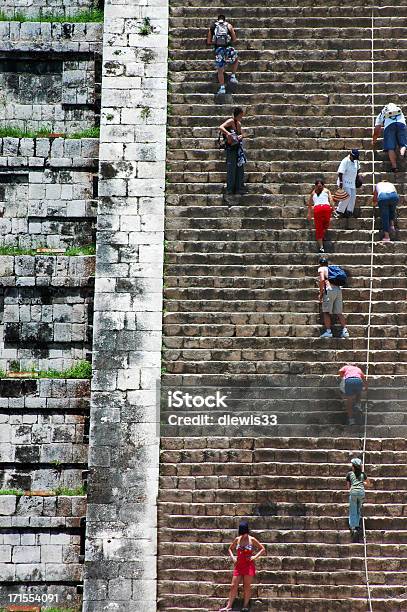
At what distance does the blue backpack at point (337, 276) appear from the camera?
75.6 feet

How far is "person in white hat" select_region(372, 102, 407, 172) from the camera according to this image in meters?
24.8

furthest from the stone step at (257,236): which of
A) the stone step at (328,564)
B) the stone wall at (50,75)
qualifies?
the stone step at (328,564)

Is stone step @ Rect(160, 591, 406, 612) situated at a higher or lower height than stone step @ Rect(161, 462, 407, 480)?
lower

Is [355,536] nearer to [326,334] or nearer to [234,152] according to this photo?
[326,334]

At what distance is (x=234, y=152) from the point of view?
24.6 meters

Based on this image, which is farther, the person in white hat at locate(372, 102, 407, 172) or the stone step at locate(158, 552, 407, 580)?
the person in white hat at locate(372, 102, 407, 172)

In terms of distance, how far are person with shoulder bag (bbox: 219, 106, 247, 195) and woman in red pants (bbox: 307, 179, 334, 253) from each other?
4.63 ft

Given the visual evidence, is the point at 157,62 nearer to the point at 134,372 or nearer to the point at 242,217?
the point at 242,217

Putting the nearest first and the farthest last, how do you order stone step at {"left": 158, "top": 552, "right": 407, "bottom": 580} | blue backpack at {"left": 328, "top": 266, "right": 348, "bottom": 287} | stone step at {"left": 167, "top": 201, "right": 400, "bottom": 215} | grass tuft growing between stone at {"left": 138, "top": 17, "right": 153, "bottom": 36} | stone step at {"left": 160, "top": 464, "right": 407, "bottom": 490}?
1. stone step at {"left": 158, "top": 552, "right": 407, "bottom": 580}
2. stone step at {"left": 160, "top": 464, "right": 407, "bottom": 490}
3. blue backpack at {"left": 328, "top": 266, "right": 348, "bottom": 287}
4. stone step at {"left": 167, "top": 201, "right": 400, "bottom": 215}
5. grass tuft growing between stone at {"left": 138, "top": 17, "right": 153, "bottom": 36}

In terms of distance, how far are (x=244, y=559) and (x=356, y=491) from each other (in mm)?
2008

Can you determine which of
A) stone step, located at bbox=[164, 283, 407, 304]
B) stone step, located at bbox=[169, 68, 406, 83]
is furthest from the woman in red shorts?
stone step, located at bbox=[169, 68, 406, 83]

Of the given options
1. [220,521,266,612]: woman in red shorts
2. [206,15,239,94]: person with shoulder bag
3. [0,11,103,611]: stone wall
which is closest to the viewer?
[220,521,266,612]: woman in red shorts

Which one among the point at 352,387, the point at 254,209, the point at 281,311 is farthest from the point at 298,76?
the point at 352,387

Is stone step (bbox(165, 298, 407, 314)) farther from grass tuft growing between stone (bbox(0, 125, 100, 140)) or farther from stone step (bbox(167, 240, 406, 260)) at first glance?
grass tuft growing between stone (bbox(0, 125, 100, 140))
